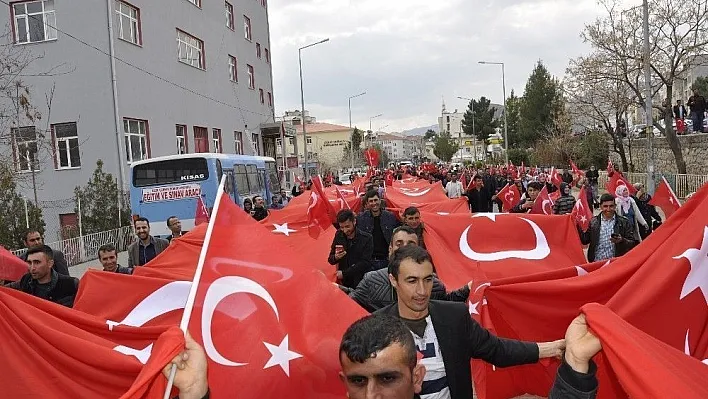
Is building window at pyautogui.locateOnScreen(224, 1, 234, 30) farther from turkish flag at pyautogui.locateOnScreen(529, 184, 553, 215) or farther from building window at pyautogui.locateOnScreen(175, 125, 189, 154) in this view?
turkish flag at pyautogui.locateOnScreen(529, 184, 553, 215)

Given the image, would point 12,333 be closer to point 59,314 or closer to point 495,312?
point 59,314

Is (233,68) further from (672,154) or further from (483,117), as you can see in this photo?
(483,117)

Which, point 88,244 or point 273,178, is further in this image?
point 273,178

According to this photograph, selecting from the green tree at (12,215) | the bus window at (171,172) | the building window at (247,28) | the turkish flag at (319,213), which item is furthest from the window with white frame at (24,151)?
the building window at (247,28)

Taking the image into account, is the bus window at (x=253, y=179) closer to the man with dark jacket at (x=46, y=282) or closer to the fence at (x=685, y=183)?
the fence at (x=685, y=183)

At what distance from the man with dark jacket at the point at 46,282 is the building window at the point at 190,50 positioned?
22844 mm

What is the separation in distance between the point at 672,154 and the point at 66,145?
24.9 m

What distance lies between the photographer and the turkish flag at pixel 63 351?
3.23 meters

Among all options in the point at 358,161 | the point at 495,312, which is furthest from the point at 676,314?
the point at 358,161

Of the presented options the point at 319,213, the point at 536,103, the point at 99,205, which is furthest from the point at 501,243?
the point at 536,103

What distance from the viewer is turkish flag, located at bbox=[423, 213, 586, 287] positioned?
690cm

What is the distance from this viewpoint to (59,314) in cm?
378

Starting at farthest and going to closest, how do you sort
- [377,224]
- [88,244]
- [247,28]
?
1. [247,28]
2. [88,244]
3. [377,224]

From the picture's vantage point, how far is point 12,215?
1523cm
